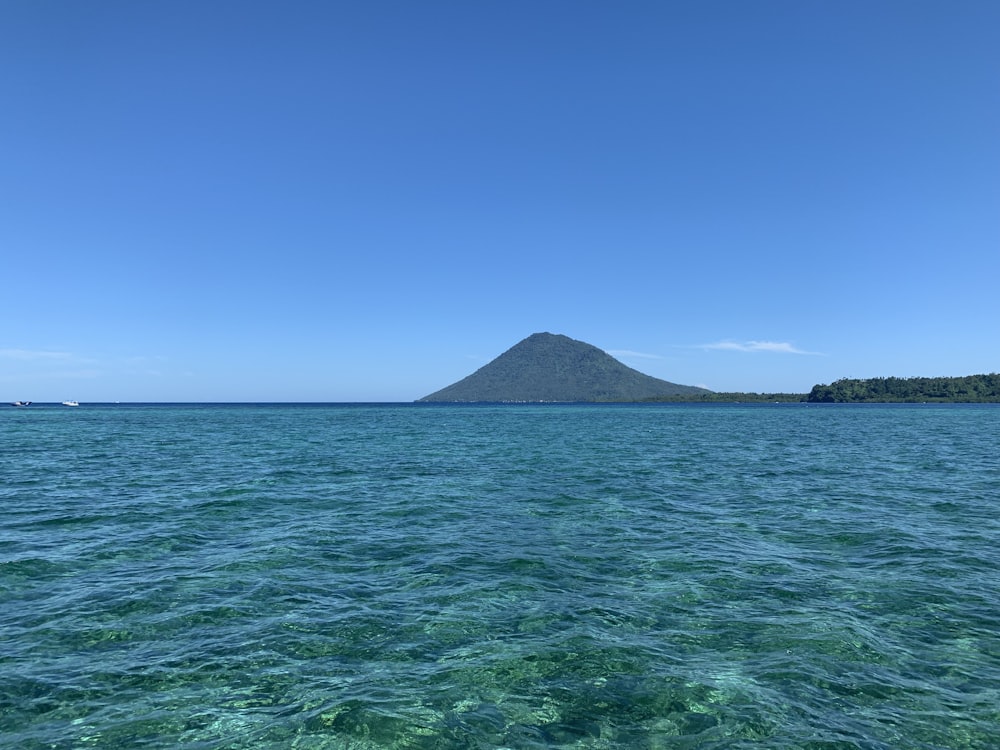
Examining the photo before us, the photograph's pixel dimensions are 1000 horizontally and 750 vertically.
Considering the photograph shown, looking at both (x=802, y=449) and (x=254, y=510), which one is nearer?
(x=254, y=510)

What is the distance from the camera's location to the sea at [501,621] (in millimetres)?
9773

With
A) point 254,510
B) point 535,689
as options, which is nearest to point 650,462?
point 254,510

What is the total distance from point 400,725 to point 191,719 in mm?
3570

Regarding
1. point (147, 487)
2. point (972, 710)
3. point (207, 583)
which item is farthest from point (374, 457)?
point (972, 710)

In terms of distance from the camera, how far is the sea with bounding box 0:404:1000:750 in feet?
32.1

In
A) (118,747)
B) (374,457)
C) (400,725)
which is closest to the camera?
(118,747)

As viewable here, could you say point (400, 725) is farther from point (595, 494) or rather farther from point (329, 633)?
point (595, 494)

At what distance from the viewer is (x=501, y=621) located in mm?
14188

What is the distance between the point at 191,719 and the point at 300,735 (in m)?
2.03

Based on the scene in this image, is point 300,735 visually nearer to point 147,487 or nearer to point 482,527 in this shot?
point 482,527

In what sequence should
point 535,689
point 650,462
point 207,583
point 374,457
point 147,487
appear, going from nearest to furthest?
1. point 535,689
2. point 207,583
3. point 147,487
4. point 650,462
5. point 374,457

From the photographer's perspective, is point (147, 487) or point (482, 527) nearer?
A: point (482, 527)

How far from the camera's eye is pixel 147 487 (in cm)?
3575

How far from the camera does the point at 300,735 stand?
9.45m
